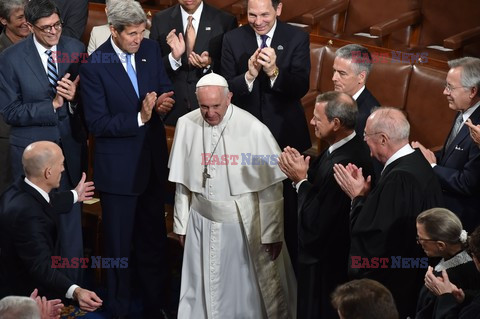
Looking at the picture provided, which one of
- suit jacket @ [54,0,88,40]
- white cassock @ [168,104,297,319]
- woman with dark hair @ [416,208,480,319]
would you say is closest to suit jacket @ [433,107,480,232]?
woman with dark hair @ [416,208,480,319]

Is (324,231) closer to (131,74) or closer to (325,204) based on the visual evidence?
(325,204)

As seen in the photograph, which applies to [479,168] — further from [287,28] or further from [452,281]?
[287,28]

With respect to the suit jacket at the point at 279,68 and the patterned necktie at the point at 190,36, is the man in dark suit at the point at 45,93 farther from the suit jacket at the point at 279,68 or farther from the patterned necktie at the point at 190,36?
the suit jacket at the point at 279,68

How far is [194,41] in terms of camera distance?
569 centimetres

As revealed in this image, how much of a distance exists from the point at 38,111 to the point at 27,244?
1307 millimetres

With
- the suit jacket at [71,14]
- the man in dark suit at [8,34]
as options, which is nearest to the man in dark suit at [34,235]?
the man in dark suit at [8,34]

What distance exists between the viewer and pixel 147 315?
5.53 m

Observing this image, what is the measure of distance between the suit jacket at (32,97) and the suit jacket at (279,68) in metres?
1.02

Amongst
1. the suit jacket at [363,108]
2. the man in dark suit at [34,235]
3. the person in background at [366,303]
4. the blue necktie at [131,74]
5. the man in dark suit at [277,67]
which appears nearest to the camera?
the person in background at [366,303]

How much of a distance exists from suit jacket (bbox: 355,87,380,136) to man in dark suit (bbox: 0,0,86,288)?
178 cm

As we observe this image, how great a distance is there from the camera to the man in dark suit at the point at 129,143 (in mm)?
5008

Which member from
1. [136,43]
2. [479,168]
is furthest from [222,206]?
[479,168]

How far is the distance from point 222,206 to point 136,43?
1123 millimetres

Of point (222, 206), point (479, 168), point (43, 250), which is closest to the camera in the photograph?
point (43, 250)
